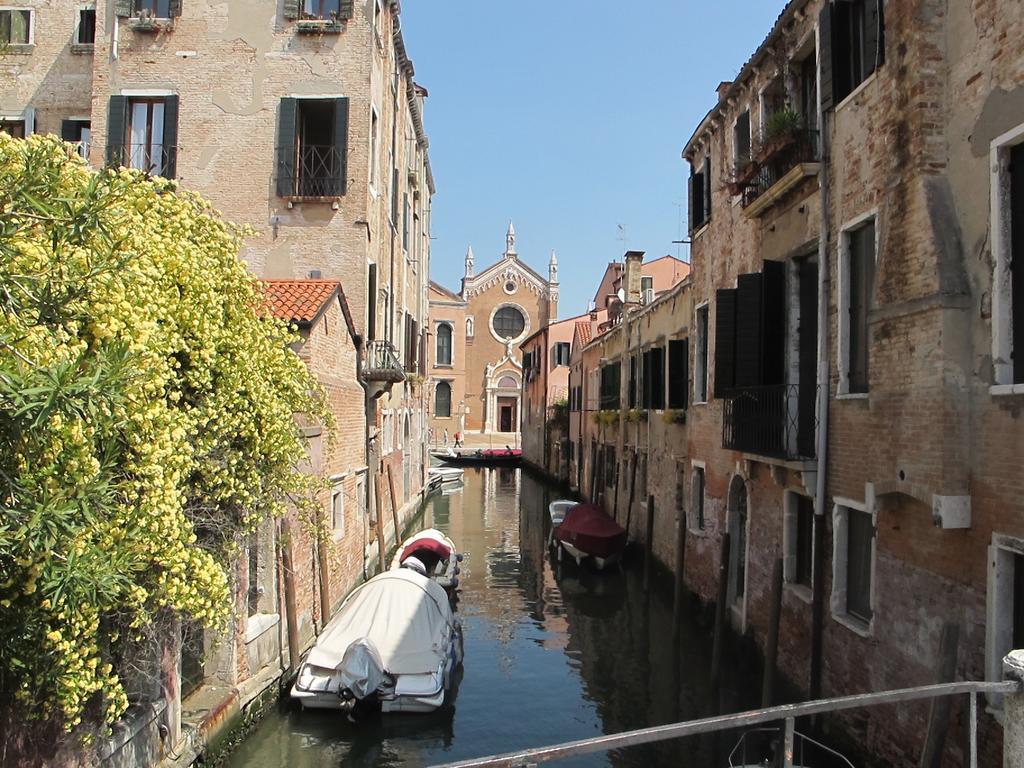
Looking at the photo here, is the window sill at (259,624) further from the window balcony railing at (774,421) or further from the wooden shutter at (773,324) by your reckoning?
the wooden shutter at (773,324)

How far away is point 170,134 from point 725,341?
1048 centimetres

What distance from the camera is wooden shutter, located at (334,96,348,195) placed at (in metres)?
14.6

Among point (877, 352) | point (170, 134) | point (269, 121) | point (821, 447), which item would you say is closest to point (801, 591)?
point (821, 447)

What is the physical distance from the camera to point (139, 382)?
13.6ft

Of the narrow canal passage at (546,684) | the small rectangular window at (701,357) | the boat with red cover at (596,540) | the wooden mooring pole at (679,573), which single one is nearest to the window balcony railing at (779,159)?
the small rectangular window at (701,357)

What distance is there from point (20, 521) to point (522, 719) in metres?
7.12

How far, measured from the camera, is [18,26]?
52.0 feet

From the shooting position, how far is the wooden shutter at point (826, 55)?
312 inches

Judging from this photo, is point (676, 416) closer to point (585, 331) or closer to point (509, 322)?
point (585, 331)

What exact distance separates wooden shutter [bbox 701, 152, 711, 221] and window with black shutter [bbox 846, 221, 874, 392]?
5203mm

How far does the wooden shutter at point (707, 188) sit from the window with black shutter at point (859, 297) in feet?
17.1

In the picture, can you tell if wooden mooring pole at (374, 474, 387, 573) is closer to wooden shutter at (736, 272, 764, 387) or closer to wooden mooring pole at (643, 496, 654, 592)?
wooden mooring pole at (643, 496, 654, 592)

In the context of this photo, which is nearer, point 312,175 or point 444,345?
point 312,175

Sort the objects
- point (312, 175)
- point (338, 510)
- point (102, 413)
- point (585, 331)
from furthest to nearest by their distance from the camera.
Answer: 1. point (585, 331)
2. point (312, 175)
3. point (338, 510)
4. point (102, 413)
